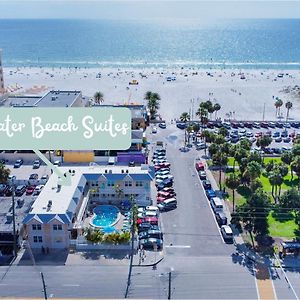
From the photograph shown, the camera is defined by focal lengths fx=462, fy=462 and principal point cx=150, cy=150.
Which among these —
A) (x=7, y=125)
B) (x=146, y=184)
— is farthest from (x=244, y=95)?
(x=7, y=125)

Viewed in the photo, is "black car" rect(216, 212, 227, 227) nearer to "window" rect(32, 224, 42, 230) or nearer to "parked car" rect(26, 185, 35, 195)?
"window" rect(32, 224, 42, 230)

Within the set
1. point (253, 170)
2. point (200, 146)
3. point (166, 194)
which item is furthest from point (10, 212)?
point (200, 146)

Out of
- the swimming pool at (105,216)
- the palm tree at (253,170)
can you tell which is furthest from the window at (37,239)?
the palm tree at (253,170)

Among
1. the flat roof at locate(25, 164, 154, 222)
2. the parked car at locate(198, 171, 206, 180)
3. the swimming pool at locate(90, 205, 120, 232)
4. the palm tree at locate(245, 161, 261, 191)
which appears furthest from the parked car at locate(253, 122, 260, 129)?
the swimming pool at locate(90, 205, 120, 232)

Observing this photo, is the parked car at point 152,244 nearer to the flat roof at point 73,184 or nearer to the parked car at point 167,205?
the flat roof at point 73,184

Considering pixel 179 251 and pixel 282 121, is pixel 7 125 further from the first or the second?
pixel 282 121

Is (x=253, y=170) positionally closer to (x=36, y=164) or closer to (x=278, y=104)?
(x=36, y=164)
